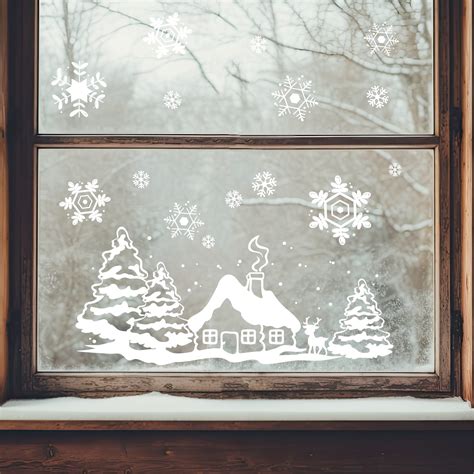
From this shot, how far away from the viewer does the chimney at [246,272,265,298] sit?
1636 mm

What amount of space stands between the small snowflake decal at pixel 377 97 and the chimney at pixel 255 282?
23.6 inches

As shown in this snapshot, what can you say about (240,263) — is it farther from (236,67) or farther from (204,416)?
(236,67)

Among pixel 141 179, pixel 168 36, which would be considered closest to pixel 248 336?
pixel 141 179

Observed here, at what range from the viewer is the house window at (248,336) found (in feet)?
5.36

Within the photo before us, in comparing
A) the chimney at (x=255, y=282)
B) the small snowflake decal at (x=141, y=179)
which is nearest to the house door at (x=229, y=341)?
the chimney at (x=255, y=282)

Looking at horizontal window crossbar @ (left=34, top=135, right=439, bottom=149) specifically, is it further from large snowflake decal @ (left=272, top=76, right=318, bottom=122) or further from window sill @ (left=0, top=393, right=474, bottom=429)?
window sill @ (left=0, top=393, right=474, bottom=429)

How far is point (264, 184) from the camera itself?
1.64 meters

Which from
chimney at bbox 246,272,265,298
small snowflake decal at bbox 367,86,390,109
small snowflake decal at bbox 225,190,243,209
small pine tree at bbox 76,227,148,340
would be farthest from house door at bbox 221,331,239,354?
small snowflake decal at bbox 367,86,390,109

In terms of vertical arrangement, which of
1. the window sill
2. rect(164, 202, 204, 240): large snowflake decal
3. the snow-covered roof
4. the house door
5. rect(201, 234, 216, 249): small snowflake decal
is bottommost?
the window sill

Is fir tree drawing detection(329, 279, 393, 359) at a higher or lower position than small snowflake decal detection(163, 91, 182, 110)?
lower

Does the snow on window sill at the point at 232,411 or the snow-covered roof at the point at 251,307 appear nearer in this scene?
the snow on window sill at the point at 232,411

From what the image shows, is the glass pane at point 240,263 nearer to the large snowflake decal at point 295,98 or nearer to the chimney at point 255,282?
the chimney at point 255,282

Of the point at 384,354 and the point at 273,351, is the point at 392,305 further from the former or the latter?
the point at 273,351

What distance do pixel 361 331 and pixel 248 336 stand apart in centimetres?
33
